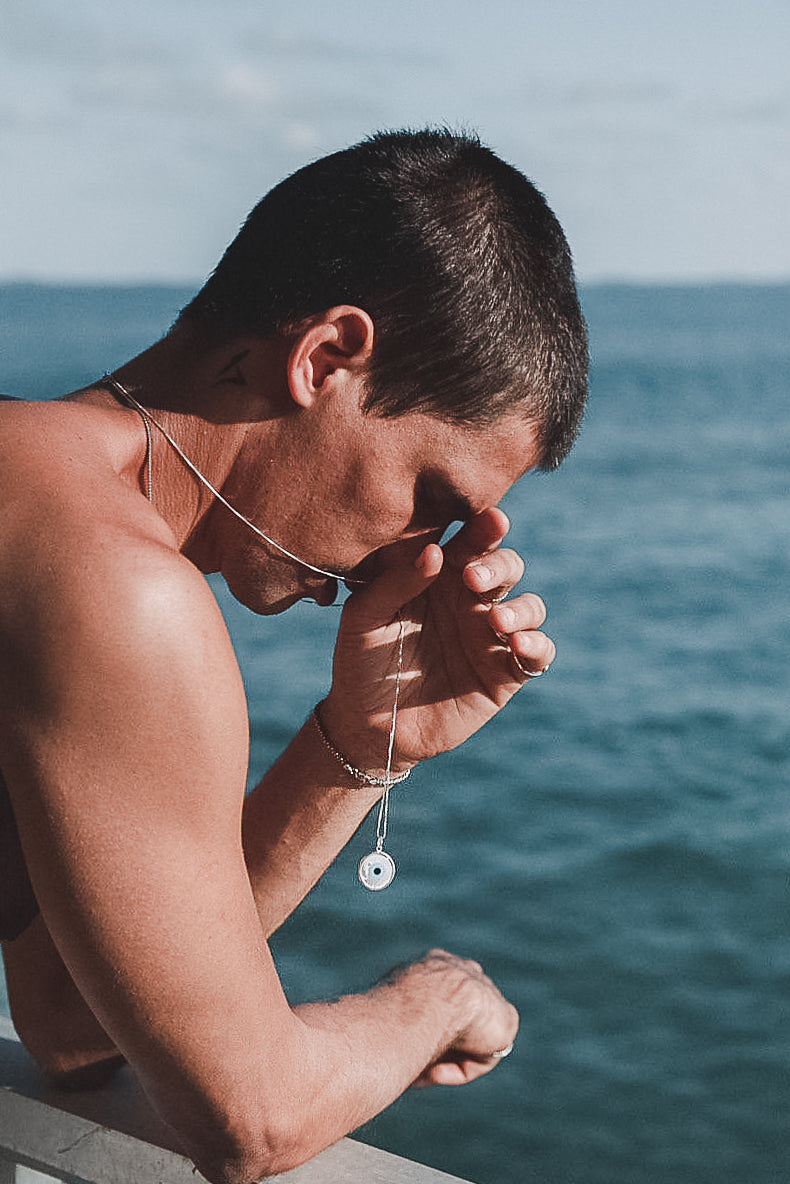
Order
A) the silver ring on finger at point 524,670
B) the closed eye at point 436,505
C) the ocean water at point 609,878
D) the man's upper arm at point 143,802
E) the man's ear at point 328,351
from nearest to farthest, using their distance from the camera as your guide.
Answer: the man's upper arm at point 143,802
the man's ear at point 328,351
the closed eye at point 436,505
the silver ring on finger at point 524,670
the ocean water at point 609,878

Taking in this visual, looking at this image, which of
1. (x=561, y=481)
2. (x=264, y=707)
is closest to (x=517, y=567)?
(x=264, y=707)

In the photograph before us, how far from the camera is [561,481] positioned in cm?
2939

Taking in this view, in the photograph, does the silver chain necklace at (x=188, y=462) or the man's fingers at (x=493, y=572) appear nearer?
the silver chain necklace at (x=188, y=462)

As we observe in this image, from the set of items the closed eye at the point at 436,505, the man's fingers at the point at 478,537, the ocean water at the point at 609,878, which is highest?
the closed eye at the point at 436,505

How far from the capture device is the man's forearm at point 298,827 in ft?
6.99

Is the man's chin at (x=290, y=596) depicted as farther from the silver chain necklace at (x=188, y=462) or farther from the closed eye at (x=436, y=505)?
the closed eye at (x=436, y=505)

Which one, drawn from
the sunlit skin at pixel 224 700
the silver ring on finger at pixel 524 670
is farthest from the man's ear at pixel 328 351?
the silver ring on finger at pixel 524 670

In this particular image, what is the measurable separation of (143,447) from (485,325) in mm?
431

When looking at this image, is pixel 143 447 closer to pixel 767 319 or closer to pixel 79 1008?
pixel 79 1008

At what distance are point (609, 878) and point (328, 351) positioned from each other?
28.0 ft

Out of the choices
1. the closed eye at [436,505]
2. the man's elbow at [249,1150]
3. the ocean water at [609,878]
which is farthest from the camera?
the ocean water at [609,878]

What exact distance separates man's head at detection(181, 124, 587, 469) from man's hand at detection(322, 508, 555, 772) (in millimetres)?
397

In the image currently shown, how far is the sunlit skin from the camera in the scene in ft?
4.38

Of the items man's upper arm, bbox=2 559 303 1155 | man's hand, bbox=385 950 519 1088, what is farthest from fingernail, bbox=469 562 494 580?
man's upper arm, bbox=2 559 303 1155
